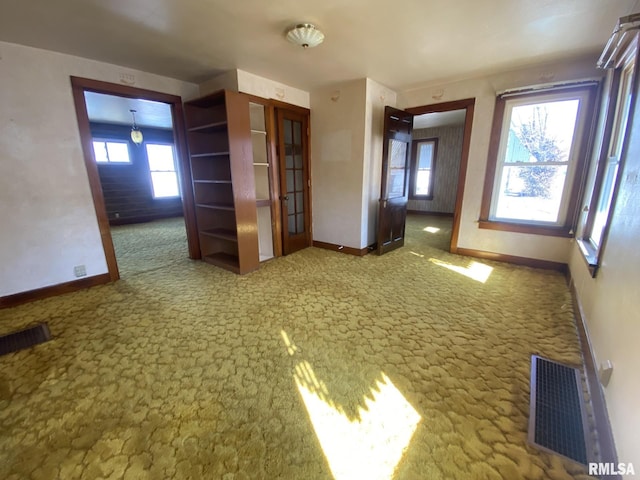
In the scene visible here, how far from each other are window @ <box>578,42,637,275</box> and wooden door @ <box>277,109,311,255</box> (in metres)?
3.42

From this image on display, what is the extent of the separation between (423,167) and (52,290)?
814 centimetres

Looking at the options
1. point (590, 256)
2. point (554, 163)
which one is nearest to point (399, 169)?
point (554, 163)

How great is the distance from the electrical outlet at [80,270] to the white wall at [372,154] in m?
3.52

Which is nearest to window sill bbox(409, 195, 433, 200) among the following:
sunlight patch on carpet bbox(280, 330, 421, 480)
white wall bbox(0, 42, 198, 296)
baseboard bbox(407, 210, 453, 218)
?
baseboard bbox(407, 210, 453, 218)

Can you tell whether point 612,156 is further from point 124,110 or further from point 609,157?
point 124,110

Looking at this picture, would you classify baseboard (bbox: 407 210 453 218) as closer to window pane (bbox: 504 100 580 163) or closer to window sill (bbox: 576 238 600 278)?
window pane (bbox: 504 100 580 163)

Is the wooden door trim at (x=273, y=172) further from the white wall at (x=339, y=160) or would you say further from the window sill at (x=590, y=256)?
the window sill at (x=590, y=256)

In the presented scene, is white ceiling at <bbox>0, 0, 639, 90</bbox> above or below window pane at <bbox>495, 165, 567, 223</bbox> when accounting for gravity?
above

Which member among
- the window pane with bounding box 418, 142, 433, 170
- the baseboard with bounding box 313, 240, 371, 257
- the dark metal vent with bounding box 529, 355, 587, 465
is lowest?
the dark metal vent with bounding box 529, 355, 587, 465

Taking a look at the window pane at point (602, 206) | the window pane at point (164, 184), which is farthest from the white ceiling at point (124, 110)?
the window pane at point (602, 206)

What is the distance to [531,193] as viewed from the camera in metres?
3.56

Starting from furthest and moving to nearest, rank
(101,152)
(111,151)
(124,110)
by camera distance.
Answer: (111,151) < (101,152) < (124,110)

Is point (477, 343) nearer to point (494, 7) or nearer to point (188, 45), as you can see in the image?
point (494, 7)

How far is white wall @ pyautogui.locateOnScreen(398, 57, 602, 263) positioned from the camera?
3107 millimetres
